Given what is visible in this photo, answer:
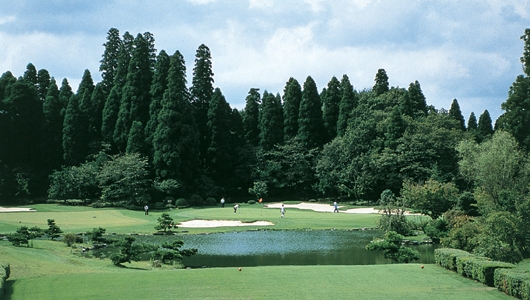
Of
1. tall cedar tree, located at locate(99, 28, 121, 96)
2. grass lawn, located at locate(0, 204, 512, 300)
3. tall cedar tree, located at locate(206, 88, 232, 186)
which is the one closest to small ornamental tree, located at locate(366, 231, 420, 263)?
grass lawn, located at locate(0, 204, 512, 300)

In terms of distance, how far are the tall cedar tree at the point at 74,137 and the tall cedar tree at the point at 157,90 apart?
34.5 ft

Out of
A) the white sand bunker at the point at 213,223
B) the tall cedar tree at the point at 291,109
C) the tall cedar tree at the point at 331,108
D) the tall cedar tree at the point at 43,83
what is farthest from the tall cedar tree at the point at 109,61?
the white sand bunker at the point at 213,223

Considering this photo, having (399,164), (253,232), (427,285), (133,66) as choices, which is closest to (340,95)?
(399,164)

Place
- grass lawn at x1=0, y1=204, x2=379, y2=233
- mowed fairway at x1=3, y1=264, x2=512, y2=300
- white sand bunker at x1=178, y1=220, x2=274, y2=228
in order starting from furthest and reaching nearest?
white sand bunker at x1=178, y1=220, x2=274, y2=228 < grass lawn at x1=0, y1=204, x2=379, y2=233 < mowed fairway at x1=3, y1=264, x2=512, y2=300

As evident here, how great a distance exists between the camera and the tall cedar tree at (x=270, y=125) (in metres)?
66.3

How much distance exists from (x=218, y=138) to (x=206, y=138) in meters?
2.32

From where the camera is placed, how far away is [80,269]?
15328 millimetres

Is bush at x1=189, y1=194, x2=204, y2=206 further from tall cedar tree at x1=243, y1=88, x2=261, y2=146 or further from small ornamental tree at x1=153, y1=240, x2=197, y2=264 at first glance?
small ornamental tree at x1=153, y1=240, x2=197, y2=264

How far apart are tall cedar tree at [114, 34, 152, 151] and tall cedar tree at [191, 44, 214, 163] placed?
24.1ft

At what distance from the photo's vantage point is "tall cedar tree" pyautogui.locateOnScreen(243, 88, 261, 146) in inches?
2782

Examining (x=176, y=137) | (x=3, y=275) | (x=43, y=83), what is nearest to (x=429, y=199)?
(x=3, y=275)

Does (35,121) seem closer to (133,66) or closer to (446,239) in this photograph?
(133,66)

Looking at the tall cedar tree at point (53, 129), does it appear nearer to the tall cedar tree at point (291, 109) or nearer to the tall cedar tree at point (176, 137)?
the tall cedar tree at point (176, 137)

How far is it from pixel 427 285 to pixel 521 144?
40.0m
